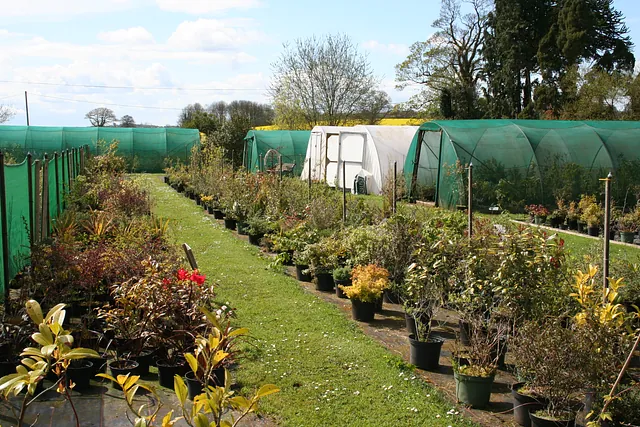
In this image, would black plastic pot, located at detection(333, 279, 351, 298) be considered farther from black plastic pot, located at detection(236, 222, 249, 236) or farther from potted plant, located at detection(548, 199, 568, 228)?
potted plant, located at detection(548, 199, 568, 228)

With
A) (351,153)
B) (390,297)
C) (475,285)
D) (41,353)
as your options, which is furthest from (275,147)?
(41,353)

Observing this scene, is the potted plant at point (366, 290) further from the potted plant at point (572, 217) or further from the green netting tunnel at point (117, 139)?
the green netting tunnel at point (117, 139)

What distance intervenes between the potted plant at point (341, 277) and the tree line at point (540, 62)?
73.9ft

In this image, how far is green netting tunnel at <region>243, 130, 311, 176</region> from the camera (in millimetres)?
26344

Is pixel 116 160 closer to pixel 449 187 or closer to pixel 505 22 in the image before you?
pixel 449 187

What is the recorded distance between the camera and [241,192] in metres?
14.0

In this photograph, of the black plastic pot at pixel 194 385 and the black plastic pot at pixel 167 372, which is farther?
the black plastic pot at pixel 167 372

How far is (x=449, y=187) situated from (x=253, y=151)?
12104mm

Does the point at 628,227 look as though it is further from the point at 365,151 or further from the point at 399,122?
the point at 399,122

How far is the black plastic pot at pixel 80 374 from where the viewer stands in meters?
4.61

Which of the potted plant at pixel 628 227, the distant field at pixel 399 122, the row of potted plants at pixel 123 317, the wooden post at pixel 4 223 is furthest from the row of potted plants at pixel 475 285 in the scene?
the distant field at pixel 399 122

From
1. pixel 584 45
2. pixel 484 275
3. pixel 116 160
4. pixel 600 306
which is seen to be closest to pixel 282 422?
pixel 484 275

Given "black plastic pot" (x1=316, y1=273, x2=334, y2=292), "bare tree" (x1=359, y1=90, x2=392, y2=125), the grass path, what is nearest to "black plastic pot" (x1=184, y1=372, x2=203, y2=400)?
the grass path

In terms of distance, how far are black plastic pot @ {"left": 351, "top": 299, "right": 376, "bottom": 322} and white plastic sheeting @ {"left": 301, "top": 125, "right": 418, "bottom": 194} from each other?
14.1 m
